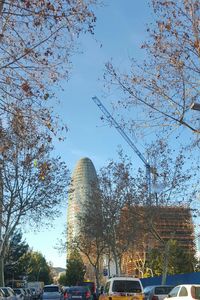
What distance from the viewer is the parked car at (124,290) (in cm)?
2048

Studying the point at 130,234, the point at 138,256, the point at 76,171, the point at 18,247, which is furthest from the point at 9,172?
the point at 76,171

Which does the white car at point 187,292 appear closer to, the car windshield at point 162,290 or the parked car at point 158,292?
the parked car at point 158,292

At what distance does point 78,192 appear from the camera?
61.8 metres

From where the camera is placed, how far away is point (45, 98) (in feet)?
43.9

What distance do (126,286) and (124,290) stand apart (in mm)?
205

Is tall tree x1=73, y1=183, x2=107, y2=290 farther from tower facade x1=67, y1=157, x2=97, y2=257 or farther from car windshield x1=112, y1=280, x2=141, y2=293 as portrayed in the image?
car windshield x1=112, y1=280, x2=141, y2=293

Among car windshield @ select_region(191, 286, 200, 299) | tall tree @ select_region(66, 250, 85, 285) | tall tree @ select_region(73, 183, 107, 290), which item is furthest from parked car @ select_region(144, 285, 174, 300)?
tall tree @ select_region(66, 250, 85, 285)

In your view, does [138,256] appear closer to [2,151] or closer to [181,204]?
[181,204]

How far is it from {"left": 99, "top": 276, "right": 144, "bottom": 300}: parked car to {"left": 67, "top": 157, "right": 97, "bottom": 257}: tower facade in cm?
1655

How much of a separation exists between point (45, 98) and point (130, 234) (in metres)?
35.2

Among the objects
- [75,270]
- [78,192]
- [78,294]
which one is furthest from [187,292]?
[75,270]

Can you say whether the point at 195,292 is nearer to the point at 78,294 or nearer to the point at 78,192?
the point at 78,294

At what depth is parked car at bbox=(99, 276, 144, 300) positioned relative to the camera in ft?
67.2

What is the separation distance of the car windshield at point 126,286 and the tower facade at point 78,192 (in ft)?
54.6
